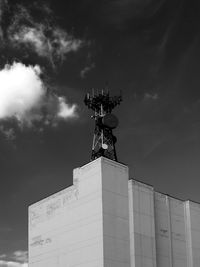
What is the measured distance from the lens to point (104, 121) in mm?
56281

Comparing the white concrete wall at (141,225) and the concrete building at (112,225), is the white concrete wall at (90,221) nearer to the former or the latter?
the concrete building at (112,225)

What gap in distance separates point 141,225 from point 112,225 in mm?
3442

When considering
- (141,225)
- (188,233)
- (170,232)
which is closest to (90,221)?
(141,225)

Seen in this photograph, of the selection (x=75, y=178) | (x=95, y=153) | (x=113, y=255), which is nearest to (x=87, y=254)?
(x=113, y=255)

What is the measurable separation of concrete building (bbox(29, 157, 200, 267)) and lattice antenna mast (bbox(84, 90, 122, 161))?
589cm

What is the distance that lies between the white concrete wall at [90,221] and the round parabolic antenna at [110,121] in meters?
6.90

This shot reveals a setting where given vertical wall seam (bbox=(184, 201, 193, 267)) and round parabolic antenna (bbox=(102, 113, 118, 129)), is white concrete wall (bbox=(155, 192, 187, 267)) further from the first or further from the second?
round parabolic antenna (bbox=(102, 113, 118, 129))

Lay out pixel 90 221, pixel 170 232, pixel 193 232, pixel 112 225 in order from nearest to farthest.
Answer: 1. pixel 112 225
2. pixel 90 221
3. pixel 170 232
4. pixel 193 232

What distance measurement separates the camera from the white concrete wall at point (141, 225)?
159 feet

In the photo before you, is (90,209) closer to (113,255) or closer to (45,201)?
(113,255)

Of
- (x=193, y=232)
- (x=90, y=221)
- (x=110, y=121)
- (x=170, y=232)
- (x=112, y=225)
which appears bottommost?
(x=112, y=225)

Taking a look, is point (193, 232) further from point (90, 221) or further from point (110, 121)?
point (110, 121)

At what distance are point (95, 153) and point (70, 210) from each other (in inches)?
306

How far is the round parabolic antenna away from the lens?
56.3 metres
